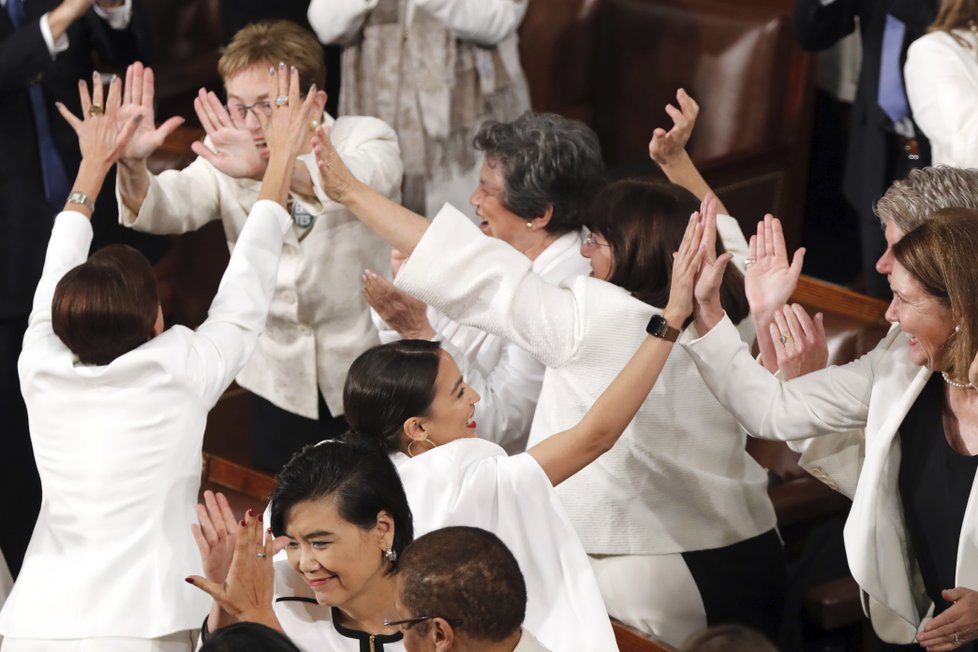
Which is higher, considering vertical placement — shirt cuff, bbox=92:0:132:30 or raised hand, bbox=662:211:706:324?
raised hand, bbox=662:211:706:324

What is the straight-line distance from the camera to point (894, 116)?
381 cm

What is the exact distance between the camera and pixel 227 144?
3.04 metres

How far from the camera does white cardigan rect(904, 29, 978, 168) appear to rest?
10.6 ft

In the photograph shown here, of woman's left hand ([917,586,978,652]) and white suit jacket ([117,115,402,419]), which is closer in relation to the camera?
woman's left hand ([917,586,978,652])

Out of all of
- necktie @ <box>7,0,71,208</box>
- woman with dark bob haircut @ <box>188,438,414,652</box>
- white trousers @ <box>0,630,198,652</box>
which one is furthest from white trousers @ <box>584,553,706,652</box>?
necktie @ <box>7,0,71,208</box>

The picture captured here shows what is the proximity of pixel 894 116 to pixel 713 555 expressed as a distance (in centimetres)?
164

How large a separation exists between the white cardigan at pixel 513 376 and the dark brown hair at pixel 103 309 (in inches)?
26.7

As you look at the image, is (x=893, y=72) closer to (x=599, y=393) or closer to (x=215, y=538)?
(x=599, y=393)

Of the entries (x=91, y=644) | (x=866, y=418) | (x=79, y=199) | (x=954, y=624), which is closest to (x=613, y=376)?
(x=866, y=418)

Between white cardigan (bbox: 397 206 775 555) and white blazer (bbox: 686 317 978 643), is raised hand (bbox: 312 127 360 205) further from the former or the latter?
white blazer (bbox: 686 317 978 643)

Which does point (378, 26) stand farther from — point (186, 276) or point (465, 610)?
point (465, 610)

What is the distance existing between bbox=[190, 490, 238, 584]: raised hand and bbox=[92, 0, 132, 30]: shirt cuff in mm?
1917

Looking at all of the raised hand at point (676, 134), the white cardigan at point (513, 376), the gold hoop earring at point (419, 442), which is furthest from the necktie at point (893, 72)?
the gold hoop earring at point (419, 442)

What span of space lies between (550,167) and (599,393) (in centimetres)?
62
